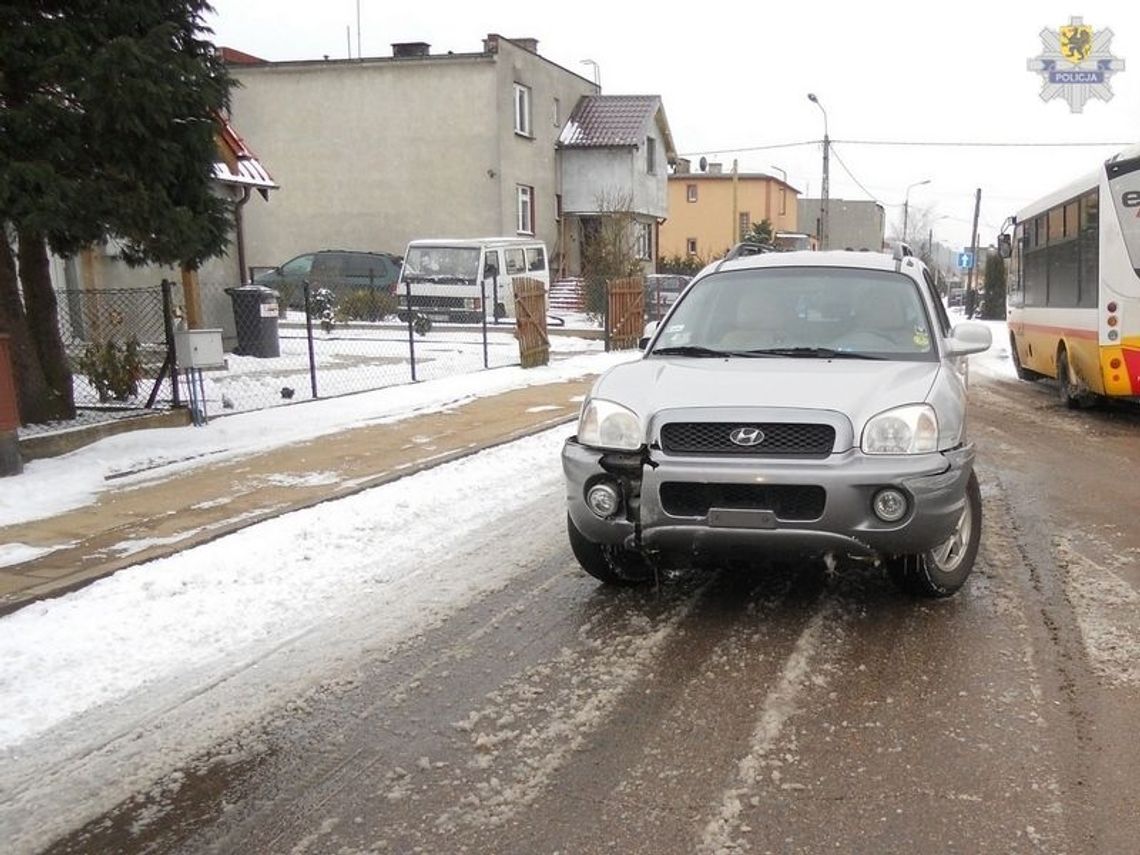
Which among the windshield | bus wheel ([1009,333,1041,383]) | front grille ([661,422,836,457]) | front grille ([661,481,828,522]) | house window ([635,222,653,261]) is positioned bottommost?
bus wheel ([1009,333,1041,383])

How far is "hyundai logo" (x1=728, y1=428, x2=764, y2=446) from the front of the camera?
4.43 metres

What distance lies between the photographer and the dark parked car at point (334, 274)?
26141mm

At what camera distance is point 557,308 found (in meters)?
31.7

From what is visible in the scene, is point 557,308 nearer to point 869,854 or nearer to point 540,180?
point 540,180

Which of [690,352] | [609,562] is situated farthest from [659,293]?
[609,562]

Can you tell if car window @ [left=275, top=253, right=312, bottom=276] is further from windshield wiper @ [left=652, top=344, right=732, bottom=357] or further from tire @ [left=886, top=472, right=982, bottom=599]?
tire @ [left=886, top=472, right=982, bottom=599]

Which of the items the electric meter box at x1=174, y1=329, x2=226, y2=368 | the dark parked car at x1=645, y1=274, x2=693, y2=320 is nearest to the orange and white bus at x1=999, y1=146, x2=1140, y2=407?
the electric meter box at x1=174, y1=329, x2=226, y2=368

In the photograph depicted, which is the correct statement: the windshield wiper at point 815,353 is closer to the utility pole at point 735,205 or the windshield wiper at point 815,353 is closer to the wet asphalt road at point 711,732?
the wet asphalt road at point 711,732

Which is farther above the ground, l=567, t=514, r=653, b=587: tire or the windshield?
the windshield

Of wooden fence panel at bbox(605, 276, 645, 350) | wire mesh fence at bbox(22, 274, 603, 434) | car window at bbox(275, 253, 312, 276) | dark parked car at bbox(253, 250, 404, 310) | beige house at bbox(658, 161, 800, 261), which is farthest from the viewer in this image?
beige house at bbox(658, 161, 800, 261)

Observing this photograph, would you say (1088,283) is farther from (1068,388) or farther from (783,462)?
(783,462)

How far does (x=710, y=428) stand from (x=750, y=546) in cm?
56

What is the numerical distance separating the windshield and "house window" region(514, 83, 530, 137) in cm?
2703

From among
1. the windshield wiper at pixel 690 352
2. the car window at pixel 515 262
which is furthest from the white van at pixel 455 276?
the windshield wiper at pixel 690 352
